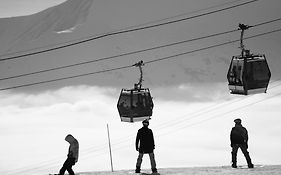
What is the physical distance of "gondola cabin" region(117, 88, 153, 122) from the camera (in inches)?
859

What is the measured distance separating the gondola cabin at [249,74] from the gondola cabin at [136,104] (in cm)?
310

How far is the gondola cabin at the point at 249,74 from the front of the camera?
20188 mm

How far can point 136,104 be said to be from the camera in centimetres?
2181

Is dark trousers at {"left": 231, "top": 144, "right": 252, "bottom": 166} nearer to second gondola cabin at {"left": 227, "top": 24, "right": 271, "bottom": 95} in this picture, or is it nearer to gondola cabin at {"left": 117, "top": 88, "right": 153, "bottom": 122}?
second gondola cabin at {"left": 227, "top": 24, "right": 271, "bottom": 95}

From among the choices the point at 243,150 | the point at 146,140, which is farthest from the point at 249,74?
the point at 146,140

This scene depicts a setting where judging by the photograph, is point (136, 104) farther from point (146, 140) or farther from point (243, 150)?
point (243, 150)

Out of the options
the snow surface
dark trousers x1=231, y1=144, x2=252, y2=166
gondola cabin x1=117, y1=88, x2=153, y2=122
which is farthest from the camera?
gondola cabin x1=117, y1=88, x2=153, y2=122

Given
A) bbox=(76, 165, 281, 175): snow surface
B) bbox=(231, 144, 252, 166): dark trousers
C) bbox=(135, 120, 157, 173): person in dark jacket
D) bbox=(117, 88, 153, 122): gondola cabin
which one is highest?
bbox=(117, 88, 153, 122): gondola cabin

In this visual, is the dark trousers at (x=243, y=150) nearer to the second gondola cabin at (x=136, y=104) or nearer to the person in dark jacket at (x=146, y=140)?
the person in dark jacket at (x=146, y=140)

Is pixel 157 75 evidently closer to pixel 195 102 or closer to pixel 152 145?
pixel 195 102

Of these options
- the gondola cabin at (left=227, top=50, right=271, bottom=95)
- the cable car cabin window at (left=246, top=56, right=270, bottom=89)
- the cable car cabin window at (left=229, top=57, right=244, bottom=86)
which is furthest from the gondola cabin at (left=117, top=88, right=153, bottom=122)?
the cable car cabin window at (left=246, top=56, right=270, bottom=89)

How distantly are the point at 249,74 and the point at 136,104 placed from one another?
4032 millimetres

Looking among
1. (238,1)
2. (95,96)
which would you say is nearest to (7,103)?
(95,96)

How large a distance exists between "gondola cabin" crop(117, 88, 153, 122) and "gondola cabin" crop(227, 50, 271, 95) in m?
3.10
